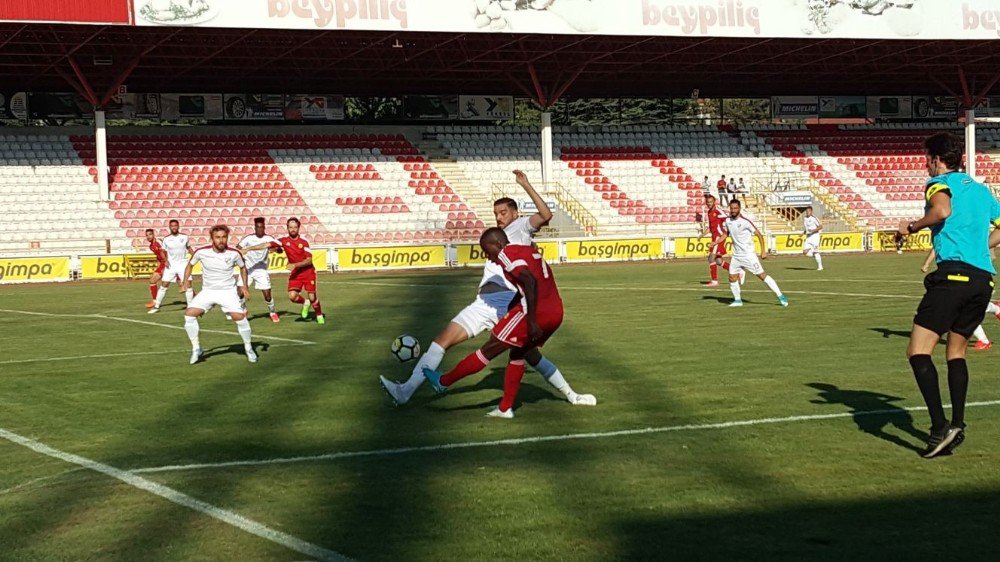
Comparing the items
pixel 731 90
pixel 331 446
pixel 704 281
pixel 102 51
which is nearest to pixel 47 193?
pixel 102 51

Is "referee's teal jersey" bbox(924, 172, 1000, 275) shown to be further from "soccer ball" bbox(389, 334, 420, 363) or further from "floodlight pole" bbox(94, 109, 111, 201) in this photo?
"floodlight pole" bbox(94, 109, 111, 201)

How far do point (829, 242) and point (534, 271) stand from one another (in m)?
41.5

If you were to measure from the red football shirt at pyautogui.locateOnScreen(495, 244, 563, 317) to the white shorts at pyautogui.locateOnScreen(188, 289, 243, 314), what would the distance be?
683 cm

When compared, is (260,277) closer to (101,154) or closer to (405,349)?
(405,349)

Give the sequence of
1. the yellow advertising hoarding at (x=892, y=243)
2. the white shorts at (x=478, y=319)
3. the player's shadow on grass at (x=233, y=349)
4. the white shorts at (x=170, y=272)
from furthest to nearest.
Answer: the yellow advertising hoarding at (x=892, y=243) → the white shorts at (x=170, y=272) → the player's shadow on grass at (x=233, y=349) → the white shorts at (x=478, y=319)

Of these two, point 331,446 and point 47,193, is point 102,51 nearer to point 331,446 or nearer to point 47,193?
point 47,193

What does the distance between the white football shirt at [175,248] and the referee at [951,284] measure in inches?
792

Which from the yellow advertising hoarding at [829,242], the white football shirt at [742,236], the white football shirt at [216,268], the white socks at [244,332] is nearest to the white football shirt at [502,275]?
the white socks at [244,332]

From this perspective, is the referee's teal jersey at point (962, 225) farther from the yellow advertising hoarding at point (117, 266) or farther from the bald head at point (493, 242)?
the yellow advertising hoarding at point (117, 266)

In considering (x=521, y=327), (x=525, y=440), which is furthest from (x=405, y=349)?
(x=525, y=440)

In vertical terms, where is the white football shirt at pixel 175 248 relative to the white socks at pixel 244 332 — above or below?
above

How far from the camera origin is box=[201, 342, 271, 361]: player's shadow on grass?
17.3 meters

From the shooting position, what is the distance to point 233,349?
17875mm

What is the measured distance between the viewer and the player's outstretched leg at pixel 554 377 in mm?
11430
